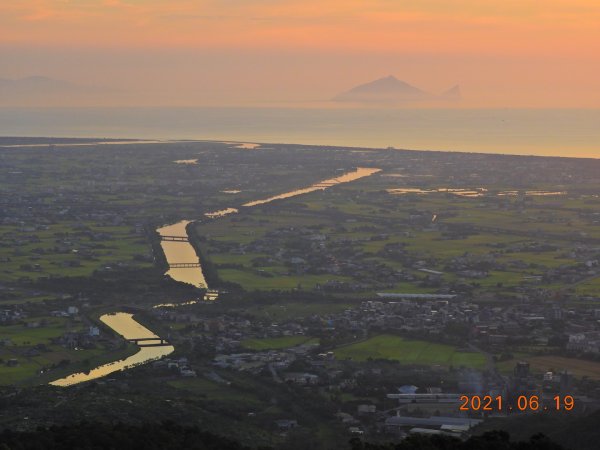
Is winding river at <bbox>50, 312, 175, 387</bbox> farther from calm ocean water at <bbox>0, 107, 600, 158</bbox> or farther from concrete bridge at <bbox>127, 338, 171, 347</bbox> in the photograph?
calm ocean water at <bbox>0, 107, 600, 158</bbox>

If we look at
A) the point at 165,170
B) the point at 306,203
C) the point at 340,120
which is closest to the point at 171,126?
the point at 340,120

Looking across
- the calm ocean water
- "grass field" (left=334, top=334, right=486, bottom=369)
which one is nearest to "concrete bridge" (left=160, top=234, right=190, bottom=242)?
"grass field" (left=334, top=334, right=486, bottom=369)

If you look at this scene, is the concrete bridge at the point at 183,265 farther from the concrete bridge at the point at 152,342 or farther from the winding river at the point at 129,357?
the concrete bridge at the point at 152,342

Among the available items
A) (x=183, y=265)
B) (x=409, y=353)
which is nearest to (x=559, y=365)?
(x=409, y=353)

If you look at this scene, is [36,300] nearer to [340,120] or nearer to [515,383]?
[515,383]

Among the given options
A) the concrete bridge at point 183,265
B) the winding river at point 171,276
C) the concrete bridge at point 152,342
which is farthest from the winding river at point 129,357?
the concrete bridge at point 183,265

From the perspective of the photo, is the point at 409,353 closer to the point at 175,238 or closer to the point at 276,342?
the point at 276,342
